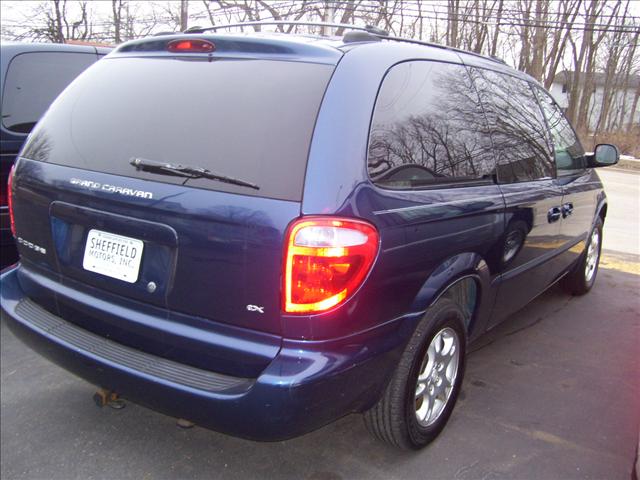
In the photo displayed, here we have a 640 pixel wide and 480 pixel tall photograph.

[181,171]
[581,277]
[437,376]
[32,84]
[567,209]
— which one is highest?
[32,84]

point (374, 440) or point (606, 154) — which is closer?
point (374, 440)

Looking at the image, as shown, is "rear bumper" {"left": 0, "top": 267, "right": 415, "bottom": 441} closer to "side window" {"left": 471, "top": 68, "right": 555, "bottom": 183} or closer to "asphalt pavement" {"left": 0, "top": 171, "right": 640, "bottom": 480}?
"asphalt pavement" {"left": 0, "top": 171, "right": 640, "bottom": 480}

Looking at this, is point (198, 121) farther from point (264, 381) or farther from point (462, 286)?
point (462, 286)

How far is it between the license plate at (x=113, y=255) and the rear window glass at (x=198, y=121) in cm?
26

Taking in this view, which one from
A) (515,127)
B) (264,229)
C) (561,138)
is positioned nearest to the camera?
(264,229)

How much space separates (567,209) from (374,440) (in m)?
2.10

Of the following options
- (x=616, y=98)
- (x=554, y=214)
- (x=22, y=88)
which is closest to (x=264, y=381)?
(x=554, y=214)

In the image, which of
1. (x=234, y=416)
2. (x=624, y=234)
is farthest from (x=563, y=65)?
(x=234, y=416)

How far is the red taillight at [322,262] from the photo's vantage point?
5.78ft

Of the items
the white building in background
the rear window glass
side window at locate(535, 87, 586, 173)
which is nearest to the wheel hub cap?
the rear window glass

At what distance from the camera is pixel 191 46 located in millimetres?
2273

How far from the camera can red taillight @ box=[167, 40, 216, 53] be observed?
7.32ft

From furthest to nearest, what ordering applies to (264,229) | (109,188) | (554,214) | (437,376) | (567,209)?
(567,209), (554,214), (437,376), (109,188), (264,229)

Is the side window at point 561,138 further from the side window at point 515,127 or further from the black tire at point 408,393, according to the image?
the black tire at point 408,393
